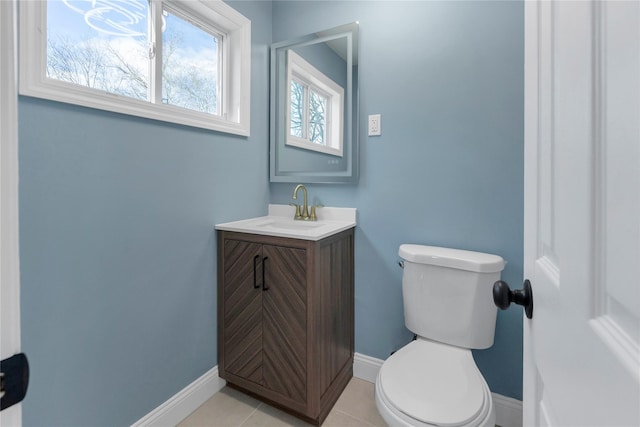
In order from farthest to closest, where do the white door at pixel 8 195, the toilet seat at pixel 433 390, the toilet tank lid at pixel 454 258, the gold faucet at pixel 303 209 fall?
the gold faucet at pixel 303 209, the toilet tank lid at pixel 454 258, the toilet seat at pixel 433 390, the white door at pixel 8 195

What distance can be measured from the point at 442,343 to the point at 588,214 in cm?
127

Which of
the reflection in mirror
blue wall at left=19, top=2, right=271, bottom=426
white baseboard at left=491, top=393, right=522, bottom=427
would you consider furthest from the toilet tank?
blue wall at left=19, top=2, right=271, bottom=426

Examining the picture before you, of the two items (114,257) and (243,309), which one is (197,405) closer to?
(243,309)

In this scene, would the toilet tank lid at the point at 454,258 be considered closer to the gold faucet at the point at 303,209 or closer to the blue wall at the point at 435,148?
the blue wall at the point at 435,148

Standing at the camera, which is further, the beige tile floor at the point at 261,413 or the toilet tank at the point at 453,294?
the beige tile floor at the point at 261,413

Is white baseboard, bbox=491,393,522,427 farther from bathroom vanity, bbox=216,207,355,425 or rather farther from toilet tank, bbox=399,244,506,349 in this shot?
bathroom vanity, bbox=216,207,355,425

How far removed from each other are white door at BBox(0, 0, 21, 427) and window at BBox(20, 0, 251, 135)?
834mm

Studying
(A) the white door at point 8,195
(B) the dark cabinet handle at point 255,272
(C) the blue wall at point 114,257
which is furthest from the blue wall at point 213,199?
(A) the white door at point 8,195

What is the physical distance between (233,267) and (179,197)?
473 millimetres

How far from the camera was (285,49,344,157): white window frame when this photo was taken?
1.86 m

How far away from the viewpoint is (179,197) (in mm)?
1499

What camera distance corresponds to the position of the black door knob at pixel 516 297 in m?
0.62

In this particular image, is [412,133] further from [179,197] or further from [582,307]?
[582,307]

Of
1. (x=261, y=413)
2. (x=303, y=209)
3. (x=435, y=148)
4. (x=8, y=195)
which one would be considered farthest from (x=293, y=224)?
(x=8, y=195)
